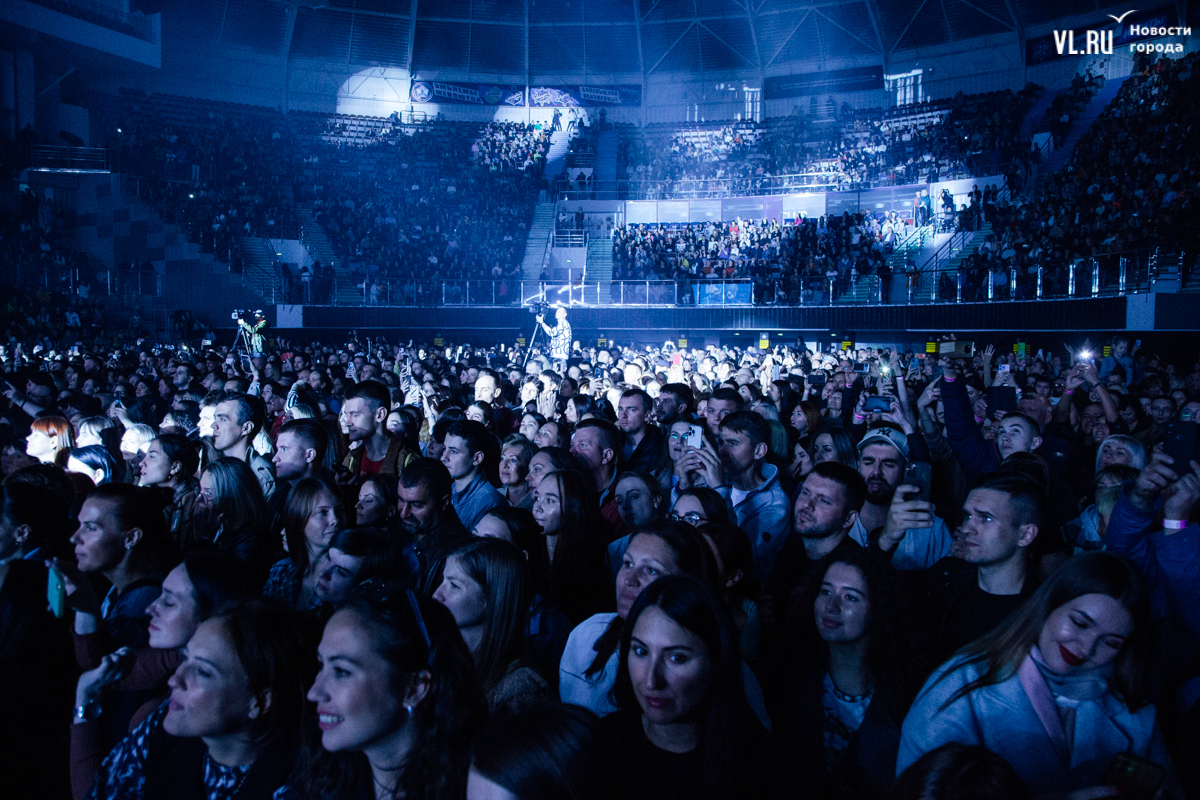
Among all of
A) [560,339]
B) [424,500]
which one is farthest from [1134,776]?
[560,339]

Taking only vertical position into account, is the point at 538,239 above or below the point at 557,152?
below

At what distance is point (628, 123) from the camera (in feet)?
111

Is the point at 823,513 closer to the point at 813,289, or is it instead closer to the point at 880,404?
the point at 880,404

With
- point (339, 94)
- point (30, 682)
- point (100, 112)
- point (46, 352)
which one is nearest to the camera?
point (30, 682)

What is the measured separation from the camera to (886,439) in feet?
13.4

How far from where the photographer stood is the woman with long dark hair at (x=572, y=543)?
3.49 metres

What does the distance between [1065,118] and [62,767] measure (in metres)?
29.3

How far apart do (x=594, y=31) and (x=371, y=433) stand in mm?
31615

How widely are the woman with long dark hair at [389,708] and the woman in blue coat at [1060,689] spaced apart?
3.81 feet

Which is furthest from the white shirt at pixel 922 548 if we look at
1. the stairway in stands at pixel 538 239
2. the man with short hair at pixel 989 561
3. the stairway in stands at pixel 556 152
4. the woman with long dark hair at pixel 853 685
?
the stairway in stands at pixel 556 152

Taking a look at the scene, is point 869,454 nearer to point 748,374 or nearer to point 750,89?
point 748,374

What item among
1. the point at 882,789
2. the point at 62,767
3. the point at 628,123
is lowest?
the point at 62,767

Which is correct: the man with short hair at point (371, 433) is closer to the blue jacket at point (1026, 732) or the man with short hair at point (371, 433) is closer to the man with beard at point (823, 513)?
the man with beard at point (823, 513)

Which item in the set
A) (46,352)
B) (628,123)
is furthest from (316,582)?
(628,123)
